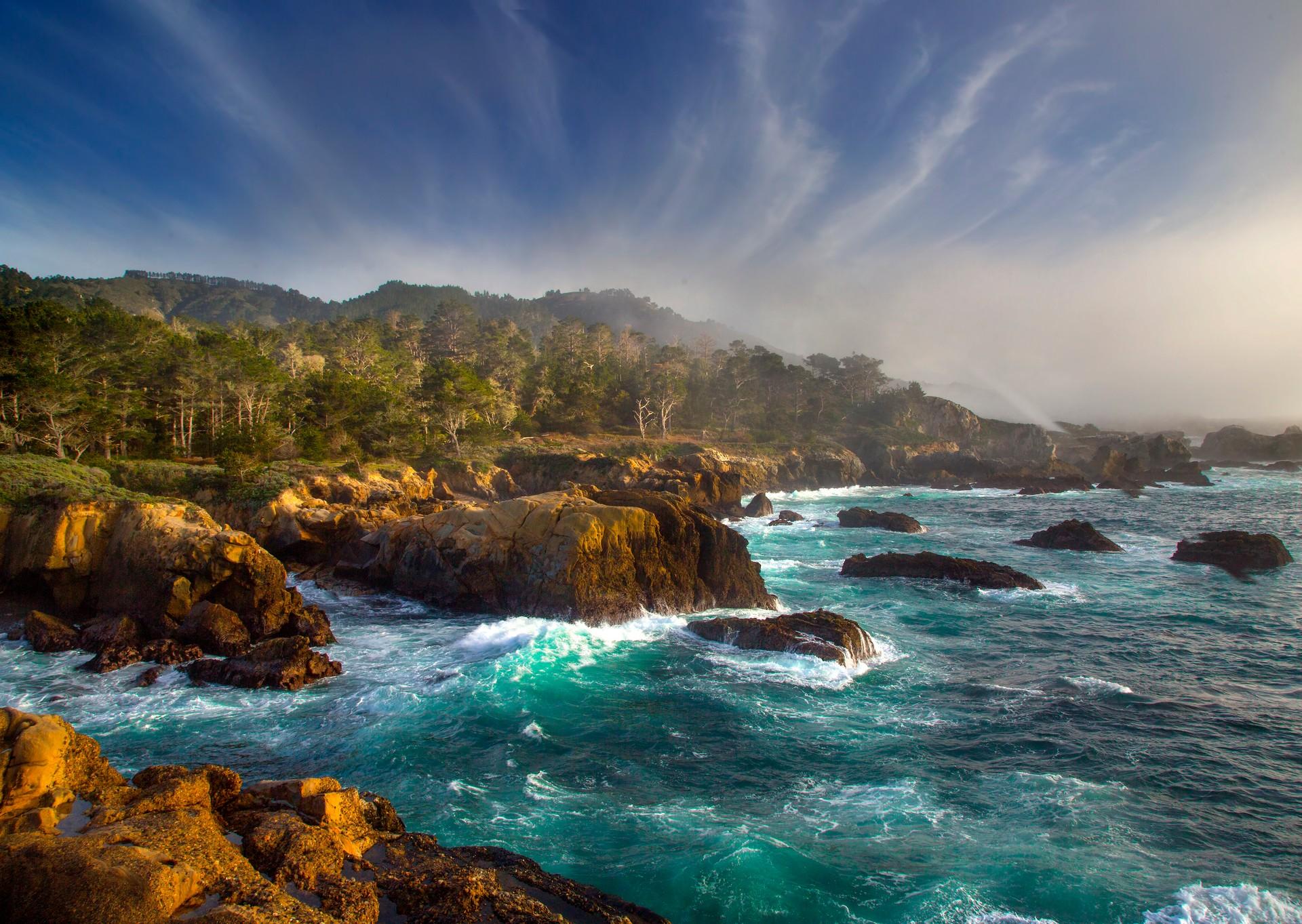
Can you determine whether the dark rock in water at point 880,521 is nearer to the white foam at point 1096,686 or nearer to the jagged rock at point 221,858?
the white foam at point 1096,686

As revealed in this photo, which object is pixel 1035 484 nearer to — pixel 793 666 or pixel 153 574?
pixel 793 666

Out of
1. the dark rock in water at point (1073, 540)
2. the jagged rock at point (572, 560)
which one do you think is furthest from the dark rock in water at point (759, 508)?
the jagged rock at point (572, 560)

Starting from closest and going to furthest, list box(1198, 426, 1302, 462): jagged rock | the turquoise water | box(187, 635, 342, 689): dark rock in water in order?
1. the turquoise water
2. box(187, 635, 342, 689): dark rock in water
3. box(1198, 426, 1302, 462): jagged rock

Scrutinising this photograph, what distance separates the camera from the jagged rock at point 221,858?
5.78 metres

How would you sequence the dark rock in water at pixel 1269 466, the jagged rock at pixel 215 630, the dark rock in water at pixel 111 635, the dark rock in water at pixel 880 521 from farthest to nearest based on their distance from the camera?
the dark rock in water at pixel 1269 466
the dark rock in water at pixel 880 521
the jagged rock at pixel 215 630
the dark rock in water at pixel 111 635

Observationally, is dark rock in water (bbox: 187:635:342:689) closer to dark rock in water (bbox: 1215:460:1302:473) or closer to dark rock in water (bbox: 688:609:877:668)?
dark rock in water (bbox: 688:609:877:668)

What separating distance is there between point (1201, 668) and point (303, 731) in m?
26.4

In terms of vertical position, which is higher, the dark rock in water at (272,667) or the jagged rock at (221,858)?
the jagged rock at (221,858)

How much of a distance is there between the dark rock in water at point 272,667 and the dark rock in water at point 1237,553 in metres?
41.5

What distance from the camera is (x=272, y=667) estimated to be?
1725 cm

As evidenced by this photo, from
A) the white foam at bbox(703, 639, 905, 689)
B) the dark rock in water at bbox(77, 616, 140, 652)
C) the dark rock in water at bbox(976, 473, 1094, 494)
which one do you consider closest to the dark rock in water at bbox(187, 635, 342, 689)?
the dark rock in water at bbox(77, 616, 140, 652)

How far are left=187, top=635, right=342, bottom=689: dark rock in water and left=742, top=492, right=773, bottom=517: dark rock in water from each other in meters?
38.7

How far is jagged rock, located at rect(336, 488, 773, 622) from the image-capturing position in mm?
23562

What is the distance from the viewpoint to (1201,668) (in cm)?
1908
